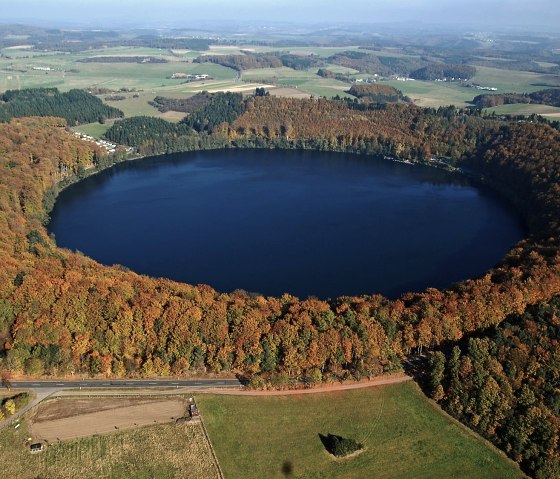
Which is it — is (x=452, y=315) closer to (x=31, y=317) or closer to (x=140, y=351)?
(x=140, y=351)

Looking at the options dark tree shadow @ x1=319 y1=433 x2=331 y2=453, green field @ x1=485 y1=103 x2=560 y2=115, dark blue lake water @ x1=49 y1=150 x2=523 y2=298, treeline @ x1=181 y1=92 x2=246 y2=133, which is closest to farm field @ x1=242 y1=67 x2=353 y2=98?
treeline @ x1=181 y1=92 x2=246 y2=133

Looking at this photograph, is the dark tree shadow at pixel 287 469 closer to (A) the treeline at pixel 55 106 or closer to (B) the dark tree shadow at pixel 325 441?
(B) the dark tree shadow at pixel 325 441

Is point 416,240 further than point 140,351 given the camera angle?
Yes

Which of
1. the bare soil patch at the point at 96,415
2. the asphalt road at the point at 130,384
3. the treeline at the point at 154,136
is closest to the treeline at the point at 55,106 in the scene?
the treeline at the point at 154,136

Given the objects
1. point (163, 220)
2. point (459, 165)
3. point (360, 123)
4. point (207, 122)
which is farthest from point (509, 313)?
point (207, 122)

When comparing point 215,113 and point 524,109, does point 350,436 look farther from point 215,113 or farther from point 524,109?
point 524,109

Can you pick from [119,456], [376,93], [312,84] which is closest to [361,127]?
[376,93]
